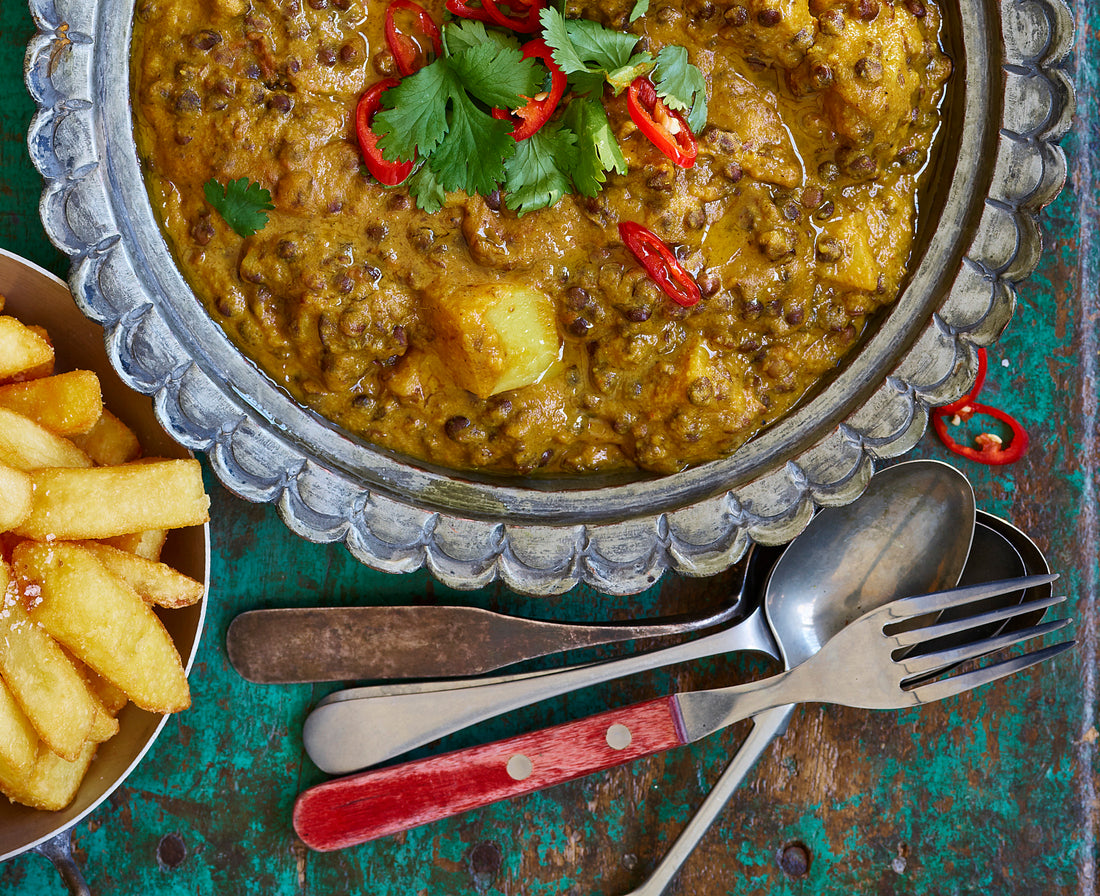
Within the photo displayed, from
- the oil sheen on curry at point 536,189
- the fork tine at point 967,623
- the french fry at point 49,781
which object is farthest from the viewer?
the fork tine at point 967,623

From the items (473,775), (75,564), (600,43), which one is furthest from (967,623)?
(75,564)

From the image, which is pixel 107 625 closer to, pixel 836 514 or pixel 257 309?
pixel 257 309

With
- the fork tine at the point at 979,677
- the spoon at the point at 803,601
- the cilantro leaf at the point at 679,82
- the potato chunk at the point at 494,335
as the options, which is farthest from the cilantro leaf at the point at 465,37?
the fork tine at the point at 979,677

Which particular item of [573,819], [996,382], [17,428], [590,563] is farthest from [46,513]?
[996,382]

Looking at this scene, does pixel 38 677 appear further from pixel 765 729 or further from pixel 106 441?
pixel 765 729

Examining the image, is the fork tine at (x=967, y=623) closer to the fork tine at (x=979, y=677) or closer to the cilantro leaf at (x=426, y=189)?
the fork tine at (x=979, y=677)

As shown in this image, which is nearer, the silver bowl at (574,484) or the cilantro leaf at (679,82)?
the cilantro leaf at (679,82)
